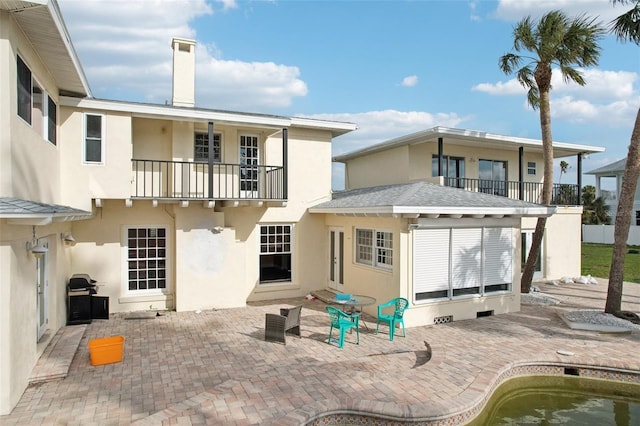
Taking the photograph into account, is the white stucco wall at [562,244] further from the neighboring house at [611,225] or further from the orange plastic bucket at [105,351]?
the neighboring house at [611,225]

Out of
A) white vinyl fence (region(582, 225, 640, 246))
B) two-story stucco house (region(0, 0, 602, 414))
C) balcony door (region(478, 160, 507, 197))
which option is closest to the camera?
two-story stucco house (region(0, 0, 602, 414))

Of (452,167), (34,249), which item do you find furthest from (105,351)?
(452,167)

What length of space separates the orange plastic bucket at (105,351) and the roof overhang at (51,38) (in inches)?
236

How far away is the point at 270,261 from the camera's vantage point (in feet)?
47.5

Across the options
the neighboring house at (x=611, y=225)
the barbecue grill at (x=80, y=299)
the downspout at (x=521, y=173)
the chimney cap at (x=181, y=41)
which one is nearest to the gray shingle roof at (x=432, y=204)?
the downspout at (x=521, y=173)

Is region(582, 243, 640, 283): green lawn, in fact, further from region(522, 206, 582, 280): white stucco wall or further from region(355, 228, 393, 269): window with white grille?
region(355, 228, 393, 269): window with white grille

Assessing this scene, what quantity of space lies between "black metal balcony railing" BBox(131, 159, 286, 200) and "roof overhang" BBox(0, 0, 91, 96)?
112 inches

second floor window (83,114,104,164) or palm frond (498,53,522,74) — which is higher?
palm frond (498,53,522,74)

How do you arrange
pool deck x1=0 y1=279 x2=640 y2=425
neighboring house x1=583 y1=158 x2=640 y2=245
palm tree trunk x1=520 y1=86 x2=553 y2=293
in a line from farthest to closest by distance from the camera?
neighboring house x1=583 y1=158 x2=640 y2=245, palm tree trunk x1=520 y1=86 x2=553 y2=293, pool deck x1=0 y1=279 x2=640 y2=425

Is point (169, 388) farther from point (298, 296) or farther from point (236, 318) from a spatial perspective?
point (298, 296)

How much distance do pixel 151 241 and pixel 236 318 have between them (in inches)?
155

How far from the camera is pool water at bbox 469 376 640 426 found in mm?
6551

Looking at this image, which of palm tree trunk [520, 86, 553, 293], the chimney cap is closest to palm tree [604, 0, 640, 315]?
palm tree trunk [520, 86, 553, 293]

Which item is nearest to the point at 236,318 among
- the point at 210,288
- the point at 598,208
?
→ the point at 210,288
